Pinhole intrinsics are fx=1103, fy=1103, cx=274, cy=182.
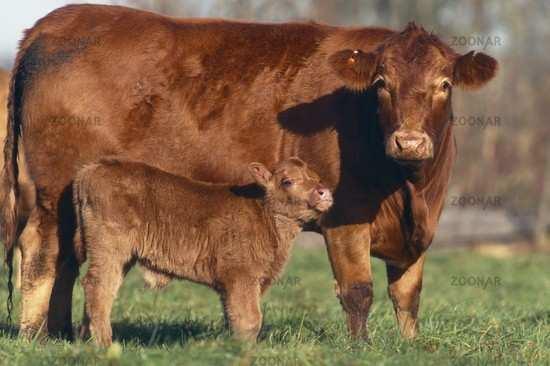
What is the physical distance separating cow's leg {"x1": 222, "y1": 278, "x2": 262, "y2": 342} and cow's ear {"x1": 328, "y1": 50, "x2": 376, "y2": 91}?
1864 millimetres

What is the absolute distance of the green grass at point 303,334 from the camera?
6.59 m

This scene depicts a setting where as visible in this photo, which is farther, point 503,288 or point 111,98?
point 503,288

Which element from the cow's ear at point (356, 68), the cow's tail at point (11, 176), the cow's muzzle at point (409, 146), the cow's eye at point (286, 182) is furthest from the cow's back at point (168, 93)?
the cow's muzzle at point (409, 146)

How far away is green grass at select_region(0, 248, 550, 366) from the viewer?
21.6 ft

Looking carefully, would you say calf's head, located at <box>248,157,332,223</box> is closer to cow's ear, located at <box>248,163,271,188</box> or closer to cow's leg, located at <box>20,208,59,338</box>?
cow's ear, located at <box>248,163,271,188</box>

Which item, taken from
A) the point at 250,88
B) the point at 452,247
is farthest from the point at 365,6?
the point at 250,88

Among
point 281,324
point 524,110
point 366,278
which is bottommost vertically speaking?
point 524,110

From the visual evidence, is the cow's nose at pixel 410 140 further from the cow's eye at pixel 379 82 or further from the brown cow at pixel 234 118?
the cow's eye at pixel 379 82

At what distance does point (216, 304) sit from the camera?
12.4 meters

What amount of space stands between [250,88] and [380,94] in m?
1.22

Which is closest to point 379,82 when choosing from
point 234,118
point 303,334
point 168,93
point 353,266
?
point 234,118

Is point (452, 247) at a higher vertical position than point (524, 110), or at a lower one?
lower

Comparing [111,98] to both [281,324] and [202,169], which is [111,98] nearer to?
[202,169]

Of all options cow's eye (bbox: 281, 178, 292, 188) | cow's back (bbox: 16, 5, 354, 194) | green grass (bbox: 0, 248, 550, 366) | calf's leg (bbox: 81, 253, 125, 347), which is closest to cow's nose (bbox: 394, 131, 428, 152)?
cow's eye (bbox: 281, 178, 292, 188)
